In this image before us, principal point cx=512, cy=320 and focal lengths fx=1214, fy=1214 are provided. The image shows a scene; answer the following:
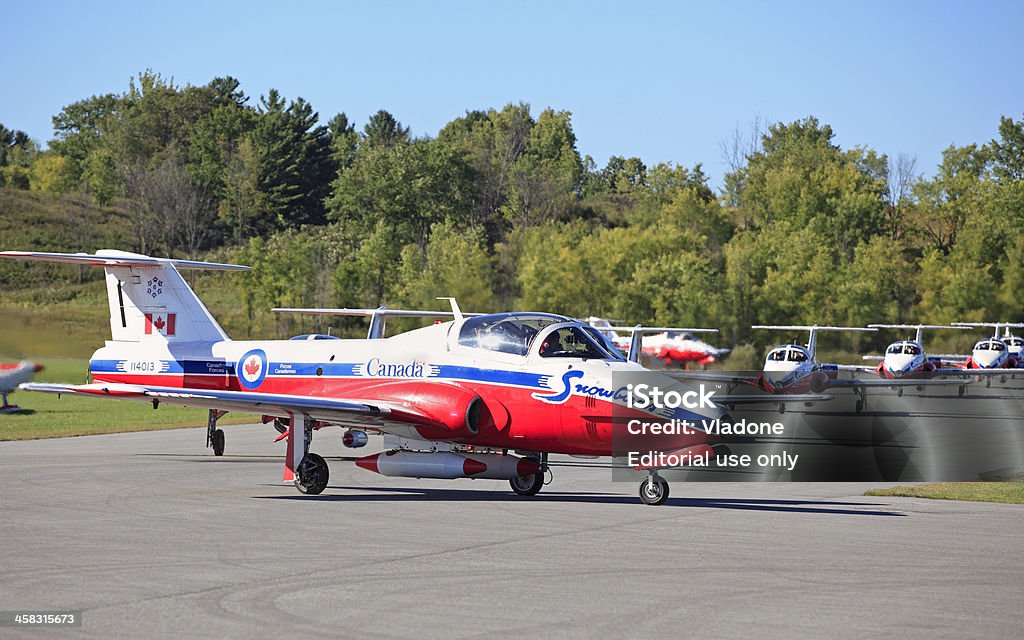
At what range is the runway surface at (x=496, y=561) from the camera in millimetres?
8461

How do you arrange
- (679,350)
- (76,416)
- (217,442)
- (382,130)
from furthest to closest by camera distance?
1. (382,130)
2. (679,350)
3. (76,416)
4. (217,442)

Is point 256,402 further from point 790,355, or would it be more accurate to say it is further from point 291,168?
point 291,168

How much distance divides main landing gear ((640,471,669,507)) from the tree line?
45542 millimetres

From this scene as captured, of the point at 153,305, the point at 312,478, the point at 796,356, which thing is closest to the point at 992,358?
the point at 796,356

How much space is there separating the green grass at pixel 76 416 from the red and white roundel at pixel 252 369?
6300 mm

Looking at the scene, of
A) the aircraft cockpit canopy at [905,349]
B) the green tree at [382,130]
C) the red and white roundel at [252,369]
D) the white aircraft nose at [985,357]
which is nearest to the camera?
the red and white roundel at [252,369]

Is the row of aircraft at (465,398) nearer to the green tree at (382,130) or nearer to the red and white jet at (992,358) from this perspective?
the red and white jet at (992,358)

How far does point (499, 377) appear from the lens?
1667 centimetres

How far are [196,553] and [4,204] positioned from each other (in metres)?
94.1

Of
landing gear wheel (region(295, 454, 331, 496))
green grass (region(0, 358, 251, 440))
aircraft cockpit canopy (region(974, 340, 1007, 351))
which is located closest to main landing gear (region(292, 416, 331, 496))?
landing gear wheel (region(295, 454, 331, 496))

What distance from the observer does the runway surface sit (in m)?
8.46

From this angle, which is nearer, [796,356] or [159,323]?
[159,323]

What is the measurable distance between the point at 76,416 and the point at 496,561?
2792 centimetres

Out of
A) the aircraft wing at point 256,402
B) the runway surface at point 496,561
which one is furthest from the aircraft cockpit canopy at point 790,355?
the aircraft wing at point 256,402
